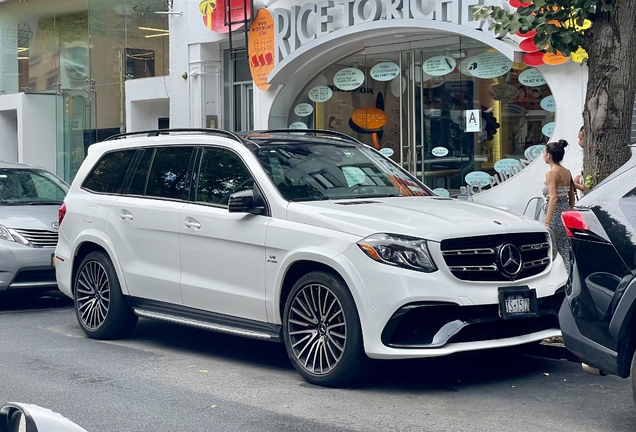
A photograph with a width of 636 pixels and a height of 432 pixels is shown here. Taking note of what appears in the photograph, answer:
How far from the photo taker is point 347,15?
15156 mm

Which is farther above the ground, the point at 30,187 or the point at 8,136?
the point at 8,136

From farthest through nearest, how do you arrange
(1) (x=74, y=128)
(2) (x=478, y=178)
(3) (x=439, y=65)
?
(1) (x=74, y=128) < (3) (x=439, y=65) < (2) (x=478, y=178)

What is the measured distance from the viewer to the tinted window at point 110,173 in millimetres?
9008

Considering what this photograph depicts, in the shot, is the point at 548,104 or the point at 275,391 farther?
the point at 548,104

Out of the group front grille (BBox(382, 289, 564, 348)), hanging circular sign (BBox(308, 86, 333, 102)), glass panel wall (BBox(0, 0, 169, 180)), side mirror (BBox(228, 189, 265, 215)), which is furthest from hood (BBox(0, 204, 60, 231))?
glass panel wall (BBox(0, 0, 169, 180))

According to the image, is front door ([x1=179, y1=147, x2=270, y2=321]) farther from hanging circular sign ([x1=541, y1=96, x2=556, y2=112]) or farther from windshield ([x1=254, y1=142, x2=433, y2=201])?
hanging circular sign ([x1=541, y1=96, x2=556, y2=112])

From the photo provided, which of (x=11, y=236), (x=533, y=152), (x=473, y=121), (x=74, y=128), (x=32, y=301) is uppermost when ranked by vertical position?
(x=74, y=128)

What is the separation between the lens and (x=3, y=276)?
34.7ft

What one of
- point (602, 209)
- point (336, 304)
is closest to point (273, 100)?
point (336, 304)

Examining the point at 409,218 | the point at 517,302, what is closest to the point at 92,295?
the point at 409,218

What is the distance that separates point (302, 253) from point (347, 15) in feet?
29.5

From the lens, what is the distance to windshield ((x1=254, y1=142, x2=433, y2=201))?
756 centimetres

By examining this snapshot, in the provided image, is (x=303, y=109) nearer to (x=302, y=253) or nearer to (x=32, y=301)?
(x=32, y=301)

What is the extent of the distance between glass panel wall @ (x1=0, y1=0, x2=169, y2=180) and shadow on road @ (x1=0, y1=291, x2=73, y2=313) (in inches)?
345
